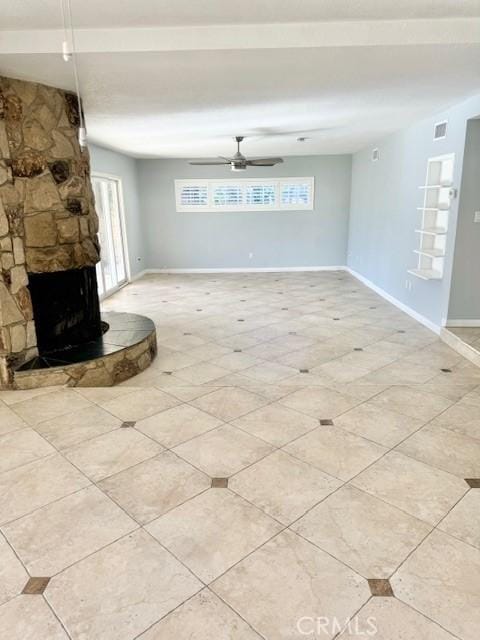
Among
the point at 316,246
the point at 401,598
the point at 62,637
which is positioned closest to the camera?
the point at 62,637

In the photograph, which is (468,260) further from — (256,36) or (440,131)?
(256,36)

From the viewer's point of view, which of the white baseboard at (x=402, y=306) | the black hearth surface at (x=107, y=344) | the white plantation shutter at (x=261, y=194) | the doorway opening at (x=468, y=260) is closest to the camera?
the black hearth surface at (x=107, y=344)

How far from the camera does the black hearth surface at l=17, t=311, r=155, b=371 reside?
3.73 metres

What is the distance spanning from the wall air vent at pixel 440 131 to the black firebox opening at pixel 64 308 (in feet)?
14.5

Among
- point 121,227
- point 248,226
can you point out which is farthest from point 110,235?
point 248,226

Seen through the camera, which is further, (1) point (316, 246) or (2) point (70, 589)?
(1) point (316, 246)

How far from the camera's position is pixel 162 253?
408 inches

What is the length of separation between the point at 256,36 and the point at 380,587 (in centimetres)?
327

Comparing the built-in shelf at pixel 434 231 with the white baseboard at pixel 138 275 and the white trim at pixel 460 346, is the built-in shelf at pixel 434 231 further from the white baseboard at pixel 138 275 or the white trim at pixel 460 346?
the white baseboard at pixel 138 275

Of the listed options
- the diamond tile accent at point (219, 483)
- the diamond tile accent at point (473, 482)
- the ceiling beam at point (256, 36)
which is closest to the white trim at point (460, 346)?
the diamond tile accent at point (473, 482)

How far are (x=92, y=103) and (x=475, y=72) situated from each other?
367 centimetres

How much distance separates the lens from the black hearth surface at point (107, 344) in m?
3.73

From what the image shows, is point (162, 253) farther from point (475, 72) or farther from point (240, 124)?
point (475, 72)

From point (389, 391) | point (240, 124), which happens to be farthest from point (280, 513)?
point (240, 124)
